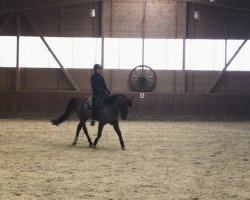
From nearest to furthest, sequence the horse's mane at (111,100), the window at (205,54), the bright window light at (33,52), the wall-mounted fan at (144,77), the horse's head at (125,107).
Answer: the horse's head at (125,107) < the horse's mane at (111,100) < the wall-mounted fan at (144,77) < the bright window light at (33,52) < the window at (205,54)

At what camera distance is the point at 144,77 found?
17938 mm

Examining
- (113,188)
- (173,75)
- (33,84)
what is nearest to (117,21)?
(173,75)

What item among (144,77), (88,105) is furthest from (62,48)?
(88,105)

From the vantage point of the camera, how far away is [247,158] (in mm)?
8305

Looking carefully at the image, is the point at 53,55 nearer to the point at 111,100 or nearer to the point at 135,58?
the point at 135,58

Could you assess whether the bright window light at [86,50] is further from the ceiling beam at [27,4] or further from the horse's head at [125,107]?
the horse's head at [125,107]

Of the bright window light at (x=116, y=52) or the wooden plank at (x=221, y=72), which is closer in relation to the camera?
the wooden plank at (x=221, y=72)

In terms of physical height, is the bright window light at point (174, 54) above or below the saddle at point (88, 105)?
above

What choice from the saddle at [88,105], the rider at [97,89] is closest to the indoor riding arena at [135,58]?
the saddle at [88,105]

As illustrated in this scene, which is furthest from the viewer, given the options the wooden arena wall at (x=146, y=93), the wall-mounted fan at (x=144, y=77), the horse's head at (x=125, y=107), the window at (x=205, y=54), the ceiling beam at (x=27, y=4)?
the window at (x=205, y=54)

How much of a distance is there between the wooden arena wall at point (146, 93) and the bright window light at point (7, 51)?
11.6 inches

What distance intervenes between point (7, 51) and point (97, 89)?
33.2ft

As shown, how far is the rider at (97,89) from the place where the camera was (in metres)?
9.25

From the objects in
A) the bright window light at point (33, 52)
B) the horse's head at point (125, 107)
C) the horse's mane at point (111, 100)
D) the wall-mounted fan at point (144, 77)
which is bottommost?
the horse's head at point (125, 107)
